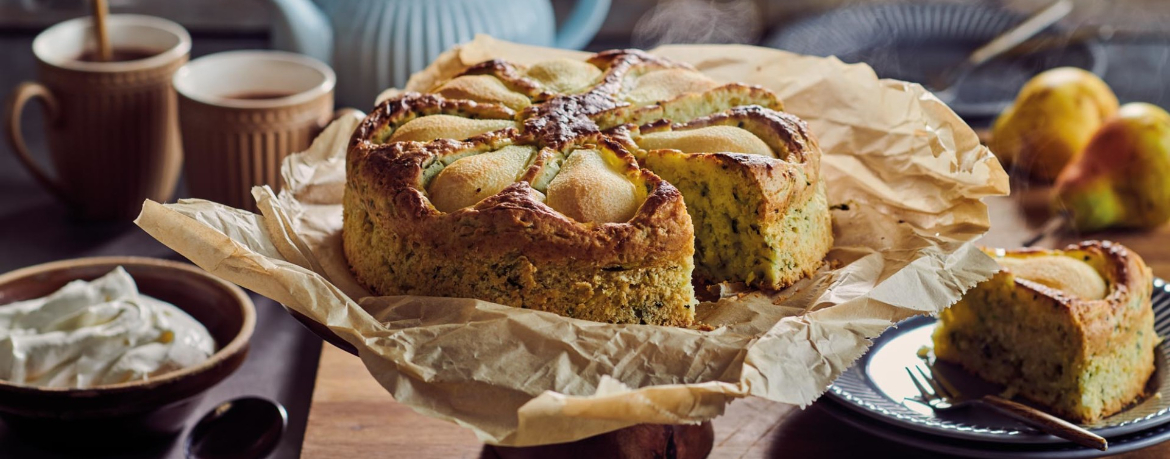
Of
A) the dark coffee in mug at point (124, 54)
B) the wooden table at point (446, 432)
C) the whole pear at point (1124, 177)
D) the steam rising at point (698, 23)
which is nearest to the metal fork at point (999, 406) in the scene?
the wooden table at point (446, 432)

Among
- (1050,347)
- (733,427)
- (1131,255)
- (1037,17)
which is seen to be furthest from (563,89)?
(1037,17)

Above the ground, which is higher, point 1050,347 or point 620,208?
point 620,208

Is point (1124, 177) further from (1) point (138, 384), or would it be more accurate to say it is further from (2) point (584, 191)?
(1) point (138, 384)

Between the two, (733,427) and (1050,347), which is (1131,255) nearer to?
(1050,347)

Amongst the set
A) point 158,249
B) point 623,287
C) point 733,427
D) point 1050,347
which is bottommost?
point 158,249

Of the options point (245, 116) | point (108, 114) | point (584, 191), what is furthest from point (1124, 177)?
point (108, 114)

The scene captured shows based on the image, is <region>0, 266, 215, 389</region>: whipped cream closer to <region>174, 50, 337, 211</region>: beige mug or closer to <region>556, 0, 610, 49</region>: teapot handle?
<region>174, 50, 337, 211</region>: beige mug
